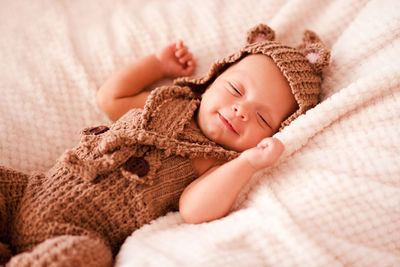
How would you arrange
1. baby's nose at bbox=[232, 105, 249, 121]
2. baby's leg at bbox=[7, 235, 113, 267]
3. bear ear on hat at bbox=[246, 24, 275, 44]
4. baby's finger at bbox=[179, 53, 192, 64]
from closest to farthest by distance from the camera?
baby's leg at bbox=[7, 235, 113, 267] < baby's nose at bbox=[232, 105, 249, 121] < bear ear on hat at bbox=[246, 24, 275, 44] < baby's finger at bbox=[179, 53, 192, 64]

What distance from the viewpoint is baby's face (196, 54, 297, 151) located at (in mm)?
1215

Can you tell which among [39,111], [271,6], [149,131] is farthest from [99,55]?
[271,6]

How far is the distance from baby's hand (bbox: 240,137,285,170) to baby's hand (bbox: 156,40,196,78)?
602mm

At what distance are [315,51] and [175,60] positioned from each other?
1.95ft

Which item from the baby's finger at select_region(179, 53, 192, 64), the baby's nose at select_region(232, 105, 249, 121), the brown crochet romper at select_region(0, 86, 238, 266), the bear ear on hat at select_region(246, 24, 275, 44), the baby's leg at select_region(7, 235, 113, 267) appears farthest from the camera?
the baby's finger at select_region(179, 53, 192, 64)

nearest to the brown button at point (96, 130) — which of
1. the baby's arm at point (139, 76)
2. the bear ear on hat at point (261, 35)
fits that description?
the baby's arm at point (139, 76)

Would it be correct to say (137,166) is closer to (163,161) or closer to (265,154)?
(163,161)

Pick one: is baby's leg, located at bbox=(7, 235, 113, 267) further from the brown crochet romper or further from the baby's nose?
the baby's nose

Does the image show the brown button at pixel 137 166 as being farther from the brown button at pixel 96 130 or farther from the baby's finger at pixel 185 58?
the baby's finger at pixel 185 58

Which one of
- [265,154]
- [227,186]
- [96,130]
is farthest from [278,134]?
[96,130]

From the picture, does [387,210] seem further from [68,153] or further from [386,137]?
[68,153]

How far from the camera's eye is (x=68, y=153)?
3.47ft

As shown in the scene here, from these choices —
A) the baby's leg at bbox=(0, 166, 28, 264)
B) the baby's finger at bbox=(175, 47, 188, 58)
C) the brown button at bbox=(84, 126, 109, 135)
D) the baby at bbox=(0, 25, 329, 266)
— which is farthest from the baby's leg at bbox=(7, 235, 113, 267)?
the baby's finger at bbox=(175, 47, 188, 58)

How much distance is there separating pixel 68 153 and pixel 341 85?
1.04m
